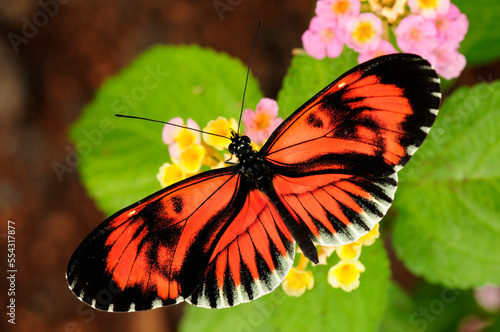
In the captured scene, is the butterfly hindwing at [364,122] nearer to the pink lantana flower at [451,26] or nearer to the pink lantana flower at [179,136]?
the pink lantana flower at [179,136]

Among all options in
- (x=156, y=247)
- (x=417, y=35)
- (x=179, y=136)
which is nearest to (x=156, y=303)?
(x=156, y=247)

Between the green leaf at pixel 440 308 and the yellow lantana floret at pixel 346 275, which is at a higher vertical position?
the green leaf at pixel 440 308

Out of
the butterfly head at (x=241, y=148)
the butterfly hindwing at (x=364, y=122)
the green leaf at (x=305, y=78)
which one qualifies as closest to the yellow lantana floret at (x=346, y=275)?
the butterfly hindwing at (x=364, y=122)

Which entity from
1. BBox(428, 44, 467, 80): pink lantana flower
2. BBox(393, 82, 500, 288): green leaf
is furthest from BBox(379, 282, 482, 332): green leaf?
BBox(428, 44, 467, 80): pink lantana flower

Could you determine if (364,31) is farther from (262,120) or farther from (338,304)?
(338,304)

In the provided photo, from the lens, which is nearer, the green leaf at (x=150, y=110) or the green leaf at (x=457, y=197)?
the green leaf at (x=457, y=197)

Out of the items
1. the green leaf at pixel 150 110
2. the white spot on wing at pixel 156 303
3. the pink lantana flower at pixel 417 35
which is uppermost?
the green leaf at pixel 150 110

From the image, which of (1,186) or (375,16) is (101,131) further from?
(1,186)

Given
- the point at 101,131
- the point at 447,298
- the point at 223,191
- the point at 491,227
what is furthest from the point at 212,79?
the point at 447,298
